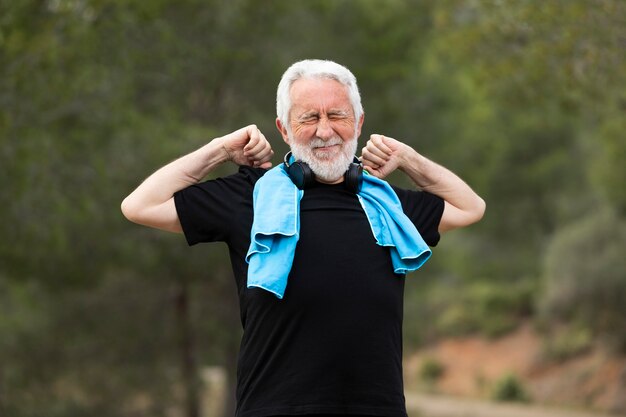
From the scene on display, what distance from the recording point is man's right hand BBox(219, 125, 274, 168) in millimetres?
4344

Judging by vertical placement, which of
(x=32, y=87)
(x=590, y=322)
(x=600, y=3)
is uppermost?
(x=600, y=3)

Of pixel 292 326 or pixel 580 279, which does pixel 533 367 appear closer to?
pixel 580 279

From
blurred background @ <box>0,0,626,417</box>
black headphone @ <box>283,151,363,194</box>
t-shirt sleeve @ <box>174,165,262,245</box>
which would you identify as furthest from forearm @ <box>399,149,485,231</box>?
blurred background @ <box>0,0,626,417</box>

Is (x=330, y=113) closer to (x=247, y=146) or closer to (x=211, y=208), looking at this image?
(x=247, y=146)

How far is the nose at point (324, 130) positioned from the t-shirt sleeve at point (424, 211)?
417mm

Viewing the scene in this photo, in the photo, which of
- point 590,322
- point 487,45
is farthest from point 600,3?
point 590,322

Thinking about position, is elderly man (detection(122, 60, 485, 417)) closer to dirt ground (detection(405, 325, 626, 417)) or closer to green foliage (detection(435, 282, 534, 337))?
dirt ground (detection(405, 325, 626, 417))

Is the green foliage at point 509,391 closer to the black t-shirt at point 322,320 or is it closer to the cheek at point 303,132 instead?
the black t-shirt at point 322,320

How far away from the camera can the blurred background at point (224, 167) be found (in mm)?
12328

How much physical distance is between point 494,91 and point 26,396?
9771 millimetres

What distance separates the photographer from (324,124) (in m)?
4.15

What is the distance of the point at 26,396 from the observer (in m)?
20.2

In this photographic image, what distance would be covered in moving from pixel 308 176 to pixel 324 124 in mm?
181

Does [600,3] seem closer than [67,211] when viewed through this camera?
Yes
